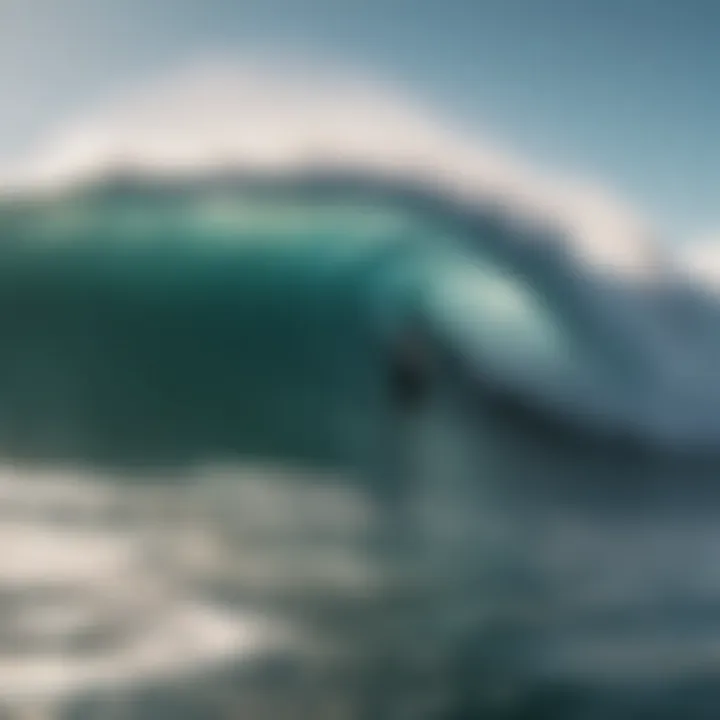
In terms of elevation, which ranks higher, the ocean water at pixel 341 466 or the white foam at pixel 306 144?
the white foam at pixel 306 144

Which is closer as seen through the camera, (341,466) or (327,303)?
(341,466)

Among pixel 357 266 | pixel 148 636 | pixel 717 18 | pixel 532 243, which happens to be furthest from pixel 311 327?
pixel 717 18

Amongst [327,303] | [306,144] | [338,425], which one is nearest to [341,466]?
[338,425]

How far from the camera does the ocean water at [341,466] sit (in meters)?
1.48

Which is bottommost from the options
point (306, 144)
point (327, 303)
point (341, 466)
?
point (341, 466)

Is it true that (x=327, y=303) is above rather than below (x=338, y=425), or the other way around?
above

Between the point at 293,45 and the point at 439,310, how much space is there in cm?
A: 58

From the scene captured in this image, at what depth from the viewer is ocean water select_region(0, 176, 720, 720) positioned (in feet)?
4.84

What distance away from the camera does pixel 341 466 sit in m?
1.57

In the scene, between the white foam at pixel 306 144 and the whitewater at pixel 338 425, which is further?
the white foam at pixel 306 144

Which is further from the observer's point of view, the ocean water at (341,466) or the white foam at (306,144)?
the white foam at (306,144)

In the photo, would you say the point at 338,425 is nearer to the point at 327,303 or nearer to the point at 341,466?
the point at 341,466

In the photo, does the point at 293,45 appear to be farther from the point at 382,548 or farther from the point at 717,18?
the point at 382,548

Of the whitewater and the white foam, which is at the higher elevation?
the white foam
